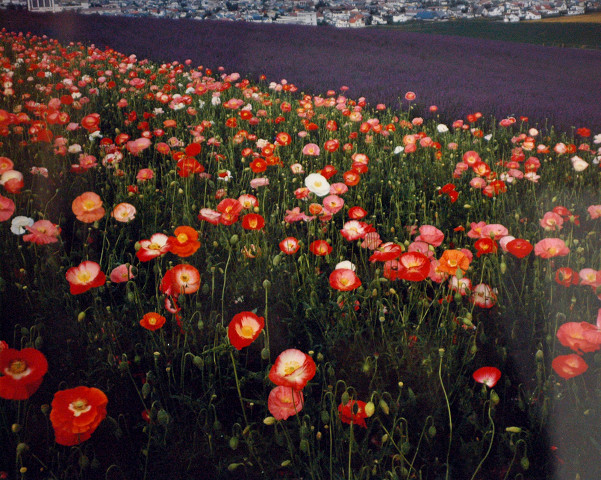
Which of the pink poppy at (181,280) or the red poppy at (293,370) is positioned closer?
the red poppy at (293,370)

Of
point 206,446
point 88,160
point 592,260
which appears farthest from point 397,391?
point 88,160

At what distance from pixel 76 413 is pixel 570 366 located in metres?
1.12

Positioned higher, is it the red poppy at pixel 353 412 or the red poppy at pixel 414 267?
the red poppy at pixel 414 267

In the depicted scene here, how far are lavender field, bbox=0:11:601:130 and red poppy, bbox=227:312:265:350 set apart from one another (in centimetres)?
429

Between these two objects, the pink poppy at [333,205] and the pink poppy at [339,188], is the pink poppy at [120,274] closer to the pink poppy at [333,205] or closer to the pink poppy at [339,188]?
the pink poppy at [333,205]

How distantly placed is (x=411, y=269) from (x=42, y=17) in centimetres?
1423

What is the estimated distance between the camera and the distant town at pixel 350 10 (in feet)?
51.0

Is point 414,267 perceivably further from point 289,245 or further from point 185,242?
point 185,242

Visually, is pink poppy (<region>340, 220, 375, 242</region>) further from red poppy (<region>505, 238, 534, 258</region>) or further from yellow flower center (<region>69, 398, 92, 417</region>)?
yellow flower center (<region>69, 398, 92, 417</region>)

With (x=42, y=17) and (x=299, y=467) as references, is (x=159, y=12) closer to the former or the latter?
(x=42, y=17)

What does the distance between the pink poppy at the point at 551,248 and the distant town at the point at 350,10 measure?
47.9 ft

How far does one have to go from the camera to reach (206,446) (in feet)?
3.76

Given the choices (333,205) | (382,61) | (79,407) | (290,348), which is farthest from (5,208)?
(382,61)

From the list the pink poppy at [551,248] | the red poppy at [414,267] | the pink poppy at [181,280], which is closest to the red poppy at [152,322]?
the pink poppy at [181,280]
